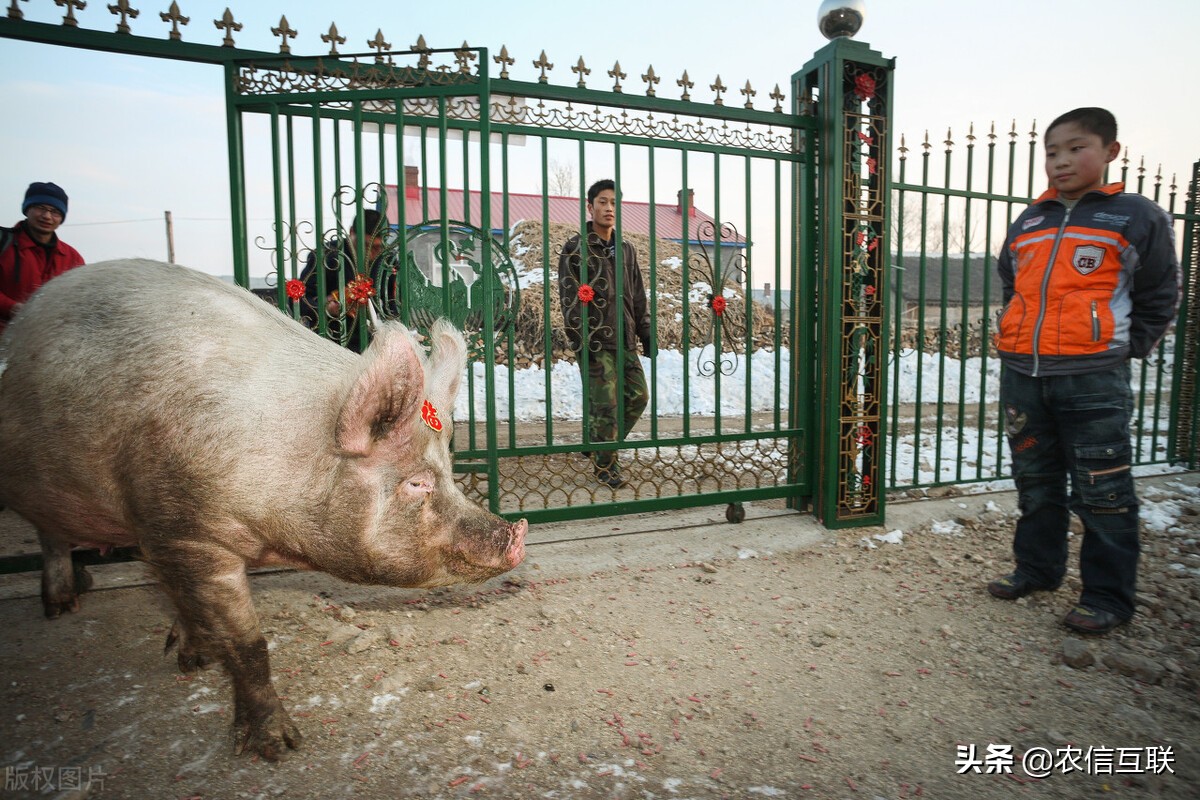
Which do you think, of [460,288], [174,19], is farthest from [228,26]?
[460,288]

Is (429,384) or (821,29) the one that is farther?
(821,29)

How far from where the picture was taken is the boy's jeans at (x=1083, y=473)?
3.00m

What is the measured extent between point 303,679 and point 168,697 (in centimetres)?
48

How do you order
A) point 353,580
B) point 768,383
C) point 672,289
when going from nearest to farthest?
1. point 353,580
2. point 768,383
3. point 672,289

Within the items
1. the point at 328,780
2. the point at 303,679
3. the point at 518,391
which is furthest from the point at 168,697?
the point at 518,391

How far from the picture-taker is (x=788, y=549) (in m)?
4.22

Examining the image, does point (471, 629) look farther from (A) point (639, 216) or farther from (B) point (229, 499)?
(A) point (639, 216)

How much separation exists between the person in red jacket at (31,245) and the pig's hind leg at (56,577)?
5.48ft

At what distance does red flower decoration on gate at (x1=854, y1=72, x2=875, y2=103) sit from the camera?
4316 millimetres

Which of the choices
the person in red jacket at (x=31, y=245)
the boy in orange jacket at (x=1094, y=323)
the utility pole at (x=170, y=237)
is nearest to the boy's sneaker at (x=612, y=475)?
the boy in orange jacket at (x=1094, y=323)

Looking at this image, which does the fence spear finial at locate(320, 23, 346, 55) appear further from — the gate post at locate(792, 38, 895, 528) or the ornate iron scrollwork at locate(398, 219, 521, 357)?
the gate post at locate(792, 38, 895, 528)

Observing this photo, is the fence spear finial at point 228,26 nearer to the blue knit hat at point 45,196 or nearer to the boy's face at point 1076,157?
the blue knit hat at point 45,196

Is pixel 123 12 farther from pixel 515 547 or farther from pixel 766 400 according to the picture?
pixel 766 400

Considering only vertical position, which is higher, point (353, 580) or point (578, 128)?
point (578, 128)
